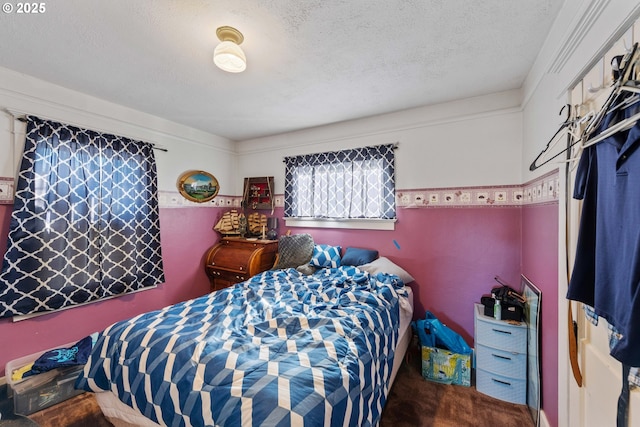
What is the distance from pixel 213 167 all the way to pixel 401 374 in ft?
11.3

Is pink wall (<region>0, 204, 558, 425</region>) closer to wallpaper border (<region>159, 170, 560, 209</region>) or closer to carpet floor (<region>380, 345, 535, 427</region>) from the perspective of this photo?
wallpaper border (<region>159, 170, 560, 209</region>)

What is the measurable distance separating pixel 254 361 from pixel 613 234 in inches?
58.0

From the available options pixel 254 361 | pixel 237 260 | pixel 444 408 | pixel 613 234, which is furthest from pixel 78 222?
pixel 613 234

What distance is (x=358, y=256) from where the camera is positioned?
9.23 feet

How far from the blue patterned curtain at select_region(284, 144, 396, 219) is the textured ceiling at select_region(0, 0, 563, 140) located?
64 cm

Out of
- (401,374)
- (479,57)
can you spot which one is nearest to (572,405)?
(401,374)

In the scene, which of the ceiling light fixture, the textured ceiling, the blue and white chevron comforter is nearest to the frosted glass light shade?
the ceiling light fixture

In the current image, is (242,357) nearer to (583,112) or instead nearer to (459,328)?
(583,112)

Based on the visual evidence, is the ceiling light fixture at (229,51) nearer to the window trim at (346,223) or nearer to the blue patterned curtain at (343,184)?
the blue patterned curtain at (343,184)

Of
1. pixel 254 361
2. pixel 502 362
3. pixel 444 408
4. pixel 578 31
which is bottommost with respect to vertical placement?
pixel 444 408

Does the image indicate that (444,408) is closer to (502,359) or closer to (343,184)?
(502,359)

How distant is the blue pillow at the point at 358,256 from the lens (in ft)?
9.07

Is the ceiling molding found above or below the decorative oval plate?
above

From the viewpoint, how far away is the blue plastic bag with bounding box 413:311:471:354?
7.19 ft
